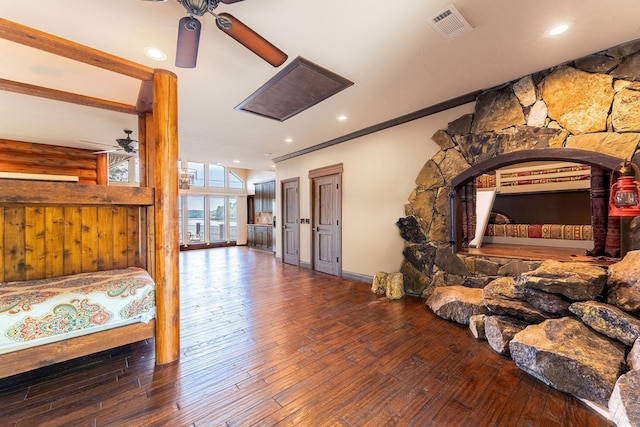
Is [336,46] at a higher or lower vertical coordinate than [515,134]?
higher

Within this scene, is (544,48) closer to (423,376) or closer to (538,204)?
(538,204)

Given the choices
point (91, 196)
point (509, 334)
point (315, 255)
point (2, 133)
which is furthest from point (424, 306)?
point (2, 133)

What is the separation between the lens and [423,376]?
1947 millimetres

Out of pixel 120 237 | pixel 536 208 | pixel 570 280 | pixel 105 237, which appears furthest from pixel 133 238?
pixel 536 208

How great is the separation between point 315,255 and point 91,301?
13.5ft

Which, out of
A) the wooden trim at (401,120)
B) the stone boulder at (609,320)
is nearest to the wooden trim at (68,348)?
the stone boulder at (609,320)

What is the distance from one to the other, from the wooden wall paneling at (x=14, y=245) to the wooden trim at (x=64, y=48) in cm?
160

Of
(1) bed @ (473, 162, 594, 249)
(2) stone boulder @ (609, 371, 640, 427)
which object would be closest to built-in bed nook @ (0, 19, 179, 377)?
(2) stone boulder @ (609, 371, 640, 427)

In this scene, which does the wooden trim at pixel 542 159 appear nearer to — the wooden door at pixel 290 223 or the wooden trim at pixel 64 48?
the wooden trim at pixel 64 48

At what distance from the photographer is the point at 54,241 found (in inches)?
102

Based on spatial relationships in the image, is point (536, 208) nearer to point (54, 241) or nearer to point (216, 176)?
point (54, 241)

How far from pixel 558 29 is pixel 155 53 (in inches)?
136

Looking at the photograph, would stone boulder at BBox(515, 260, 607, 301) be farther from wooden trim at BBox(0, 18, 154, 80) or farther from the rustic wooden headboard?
wooden trim at BBox(0, 18, 154, 80)

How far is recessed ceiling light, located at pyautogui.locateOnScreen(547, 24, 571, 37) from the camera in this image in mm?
1997
